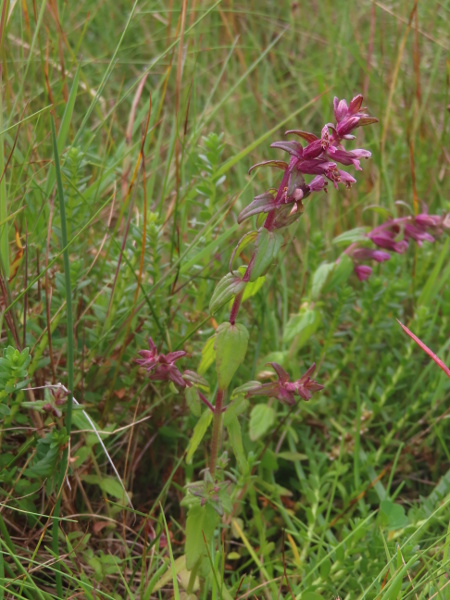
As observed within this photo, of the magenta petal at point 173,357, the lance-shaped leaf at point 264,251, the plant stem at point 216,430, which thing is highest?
the lance-shaped leaf at point 264,251

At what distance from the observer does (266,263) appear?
109cm

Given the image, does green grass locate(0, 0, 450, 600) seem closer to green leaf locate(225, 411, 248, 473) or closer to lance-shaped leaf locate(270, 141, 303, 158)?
green leaf locate(225, 411, 248, 473)

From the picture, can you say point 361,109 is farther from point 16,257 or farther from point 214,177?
point 16,257

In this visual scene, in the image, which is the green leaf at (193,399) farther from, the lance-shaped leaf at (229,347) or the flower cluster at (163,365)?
the lance-shaped leaf at (229,347)

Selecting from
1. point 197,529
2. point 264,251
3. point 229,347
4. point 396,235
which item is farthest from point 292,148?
point 396,235

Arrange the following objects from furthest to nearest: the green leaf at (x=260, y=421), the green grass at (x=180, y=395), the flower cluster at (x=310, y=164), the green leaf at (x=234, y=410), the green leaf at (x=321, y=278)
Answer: the green leaf at (x=321, y=278)
the green leaf at (x=260, y=421)
the green grass at (x=180, y=395)
the green leaf at (x=234, y=410)
the flower cluster at (x=310, y=164)

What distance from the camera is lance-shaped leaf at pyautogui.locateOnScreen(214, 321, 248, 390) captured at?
3.84 feet

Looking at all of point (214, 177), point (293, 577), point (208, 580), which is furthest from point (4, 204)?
point (293, 577)

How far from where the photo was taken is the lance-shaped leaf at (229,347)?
3.84 feet

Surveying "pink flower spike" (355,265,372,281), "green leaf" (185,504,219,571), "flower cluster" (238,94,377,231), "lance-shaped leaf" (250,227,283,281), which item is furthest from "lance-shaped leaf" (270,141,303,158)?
"pink flower spike" (355,265,372,281)

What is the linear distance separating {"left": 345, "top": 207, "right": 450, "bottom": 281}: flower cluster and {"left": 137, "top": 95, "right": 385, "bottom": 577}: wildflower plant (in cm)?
57

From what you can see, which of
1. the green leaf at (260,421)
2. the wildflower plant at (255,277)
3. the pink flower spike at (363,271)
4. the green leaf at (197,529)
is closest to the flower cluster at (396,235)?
the pink flower spike at (363,271)

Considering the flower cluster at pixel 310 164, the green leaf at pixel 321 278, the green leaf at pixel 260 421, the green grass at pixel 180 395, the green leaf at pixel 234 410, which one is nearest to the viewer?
the flower cluster at pixel 310 164

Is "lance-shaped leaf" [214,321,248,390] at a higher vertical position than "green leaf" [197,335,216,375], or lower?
higher
